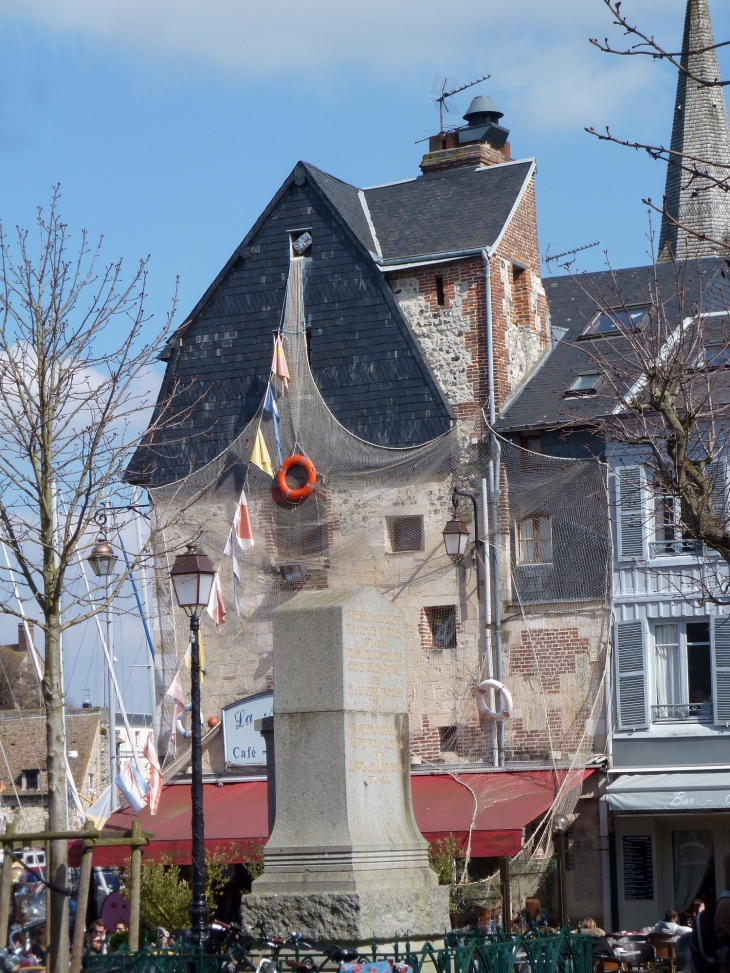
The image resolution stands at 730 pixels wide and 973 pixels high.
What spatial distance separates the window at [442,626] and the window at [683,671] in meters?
3.03

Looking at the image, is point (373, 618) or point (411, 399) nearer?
point (373, 618)

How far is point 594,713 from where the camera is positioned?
23.3m

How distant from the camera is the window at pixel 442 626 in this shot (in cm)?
2447

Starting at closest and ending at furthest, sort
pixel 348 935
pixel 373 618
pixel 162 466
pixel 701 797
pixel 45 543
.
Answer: pixel 348 935 → pixel 373 618 → pixel 45 543 → pixel 701 797 → pixel 162 466

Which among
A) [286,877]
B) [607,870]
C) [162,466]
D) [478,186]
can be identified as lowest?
[607,870]

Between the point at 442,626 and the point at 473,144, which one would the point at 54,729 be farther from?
the point at 473,144

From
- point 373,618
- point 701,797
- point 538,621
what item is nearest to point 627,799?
point 701,797

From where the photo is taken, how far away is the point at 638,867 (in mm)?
24016

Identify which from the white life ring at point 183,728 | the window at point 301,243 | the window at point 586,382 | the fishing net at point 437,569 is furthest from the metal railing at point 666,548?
the window at point 301,243

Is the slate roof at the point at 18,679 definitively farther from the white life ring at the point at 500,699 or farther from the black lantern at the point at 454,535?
the black lantern at the point at 454,535

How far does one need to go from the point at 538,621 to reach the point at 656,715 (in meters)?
2.19

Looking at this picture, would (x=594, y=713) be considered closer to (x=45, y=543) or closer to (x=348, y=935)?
(x=45, y=543)

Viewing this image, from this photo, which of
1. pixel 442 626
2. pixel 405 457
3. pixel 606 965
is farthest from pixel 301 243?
pixel 606 965

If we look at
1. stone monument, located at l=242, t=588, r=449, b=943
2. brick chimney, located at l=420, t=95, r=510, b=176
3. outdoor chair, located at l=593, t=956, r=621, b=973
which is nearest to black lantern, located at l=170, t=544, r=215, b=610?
stone monument, located at l=242, t=588, r=449, b=943
